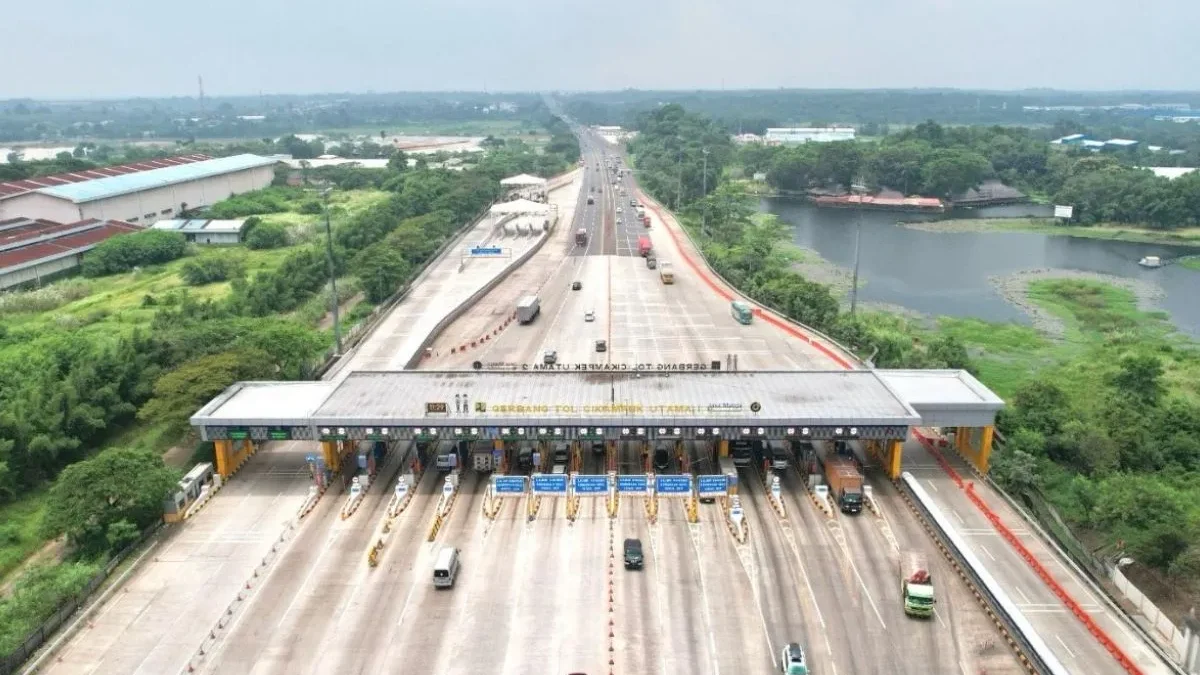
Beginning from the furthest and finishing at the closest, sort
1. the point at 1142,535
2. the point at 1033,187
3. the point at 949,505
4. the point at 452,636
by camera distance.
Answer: the point at 1033,187 → the point at 949,505 → the point at 1142,535 → the point at 452,636

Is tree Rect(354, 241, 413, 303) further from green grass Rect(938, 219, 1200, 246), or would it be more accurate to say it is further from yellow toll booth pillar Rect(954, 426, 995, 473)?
green grass Rect(938, 219, 1200, 246)

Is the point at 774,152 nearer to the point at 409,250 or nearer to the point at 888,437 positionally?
the point at 409,250

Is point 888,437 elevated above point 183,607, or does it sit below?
above

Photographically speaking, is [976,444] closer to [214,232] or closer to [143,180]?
[214,232]

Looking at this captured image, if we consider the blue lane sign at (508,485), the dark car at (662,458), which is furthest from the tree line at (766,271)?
the blue lane sign at (508,485)

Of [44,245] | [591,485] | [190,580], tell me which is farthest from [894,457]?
[44,245]

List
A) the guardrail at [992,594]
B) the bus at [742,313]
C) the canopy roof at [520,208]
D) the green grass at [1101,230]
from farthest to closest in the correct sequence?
1. the green grass at [1101,230]
2. the canopy roof at [520,208]
3. the bus at [742,313]
4. the guardrail at [992,594]

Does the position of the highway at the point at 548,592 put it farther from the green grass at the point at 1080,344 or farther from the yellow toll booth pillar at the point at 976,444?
the green grass at the point at 1080,344

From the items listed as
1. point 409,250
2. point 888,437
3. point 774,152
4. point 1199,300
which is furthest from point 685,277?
point 774,152

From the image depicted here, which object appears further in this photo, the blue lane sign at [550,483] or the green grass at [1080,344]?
the green grass at [1080,344]
